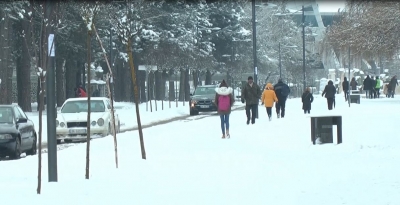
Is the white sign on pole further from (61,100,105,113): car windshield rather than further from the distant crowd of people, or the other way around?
(61,100,105,113): car windshield

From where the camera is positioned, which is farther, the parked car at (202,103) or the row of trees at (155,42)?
the parked car at (202,103)

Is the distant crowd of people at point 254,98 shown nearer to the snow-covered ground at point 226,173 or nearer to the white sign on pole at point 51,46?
the snow-covered ground at point 226,173

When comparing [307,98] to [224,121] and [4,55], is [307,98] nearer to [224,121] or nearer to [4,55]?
[4,55]

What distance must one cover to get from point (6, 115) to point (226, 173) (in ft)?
28.7

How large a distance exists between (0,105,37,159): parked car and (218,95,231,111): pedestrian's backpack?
186 inches

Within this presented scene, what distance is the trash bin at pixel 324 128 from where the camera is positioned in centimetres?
2044

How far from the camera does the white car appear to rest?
27688 millimetres

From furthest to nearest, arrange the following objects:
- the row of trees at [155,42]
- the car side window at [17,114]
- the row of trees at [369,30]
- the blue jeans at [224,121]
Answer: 1. the row of trees at [369,30]
2. the row of trees at [155,42]
3. the blue jeans at [224,121]
4. the car side window at [17,114]

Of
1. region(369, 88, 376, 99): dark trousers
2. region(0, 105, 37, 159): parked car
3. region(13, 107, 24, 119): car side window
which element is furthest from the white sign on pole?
region(369, 88, 376, 99): dark trousers

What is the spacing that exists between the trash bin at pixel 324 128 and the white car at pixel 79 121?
870cm

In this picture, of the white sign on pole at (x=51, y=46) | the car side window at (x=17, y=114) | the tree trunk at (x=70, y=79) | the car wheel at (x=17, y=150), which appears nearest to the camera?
the white sign on pole at (x=51, y=46)

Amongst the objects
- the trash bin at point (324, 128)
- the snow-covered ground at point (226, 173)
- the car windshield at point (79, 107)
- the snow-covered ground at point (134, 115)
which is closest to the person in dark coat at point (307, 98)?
the snow-covered ground at point (134, 115)

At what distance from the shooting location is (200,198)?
1177 cm

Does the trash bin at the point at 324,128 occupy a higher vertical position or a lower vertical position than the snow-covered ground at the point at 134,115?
higher
